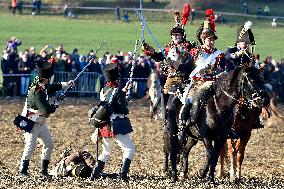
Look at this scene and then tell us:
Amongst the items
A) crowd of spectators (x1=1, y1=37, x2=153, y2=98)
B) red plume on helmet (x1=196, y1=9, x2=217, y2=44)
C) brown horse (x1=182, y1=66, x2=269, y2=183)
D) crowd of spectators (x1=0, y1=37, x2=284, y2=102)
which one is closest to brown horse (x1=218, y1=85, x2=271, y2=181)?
brown horse (x1=182, y1=66, x2=269, y2=183)

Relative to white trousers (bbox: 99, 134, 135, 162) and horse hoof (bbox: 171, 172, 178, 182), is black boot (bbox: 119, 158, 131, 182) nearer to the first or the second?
white trousers (bbox: 99, 134, 135, 162)

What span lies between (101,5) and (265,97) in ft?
164

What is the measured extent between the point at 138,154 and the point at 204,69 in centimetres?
450

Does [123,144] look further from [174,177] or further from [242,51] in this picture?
[242,51]

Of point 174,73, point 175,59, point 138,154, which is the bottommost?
point 138,154

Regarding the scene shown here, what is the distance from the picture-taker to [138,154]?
20094mm

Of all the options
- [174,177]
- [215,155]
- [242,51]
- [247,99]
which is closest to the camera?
[247,99]

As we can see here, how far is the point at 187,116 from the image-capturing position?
15.8 metres

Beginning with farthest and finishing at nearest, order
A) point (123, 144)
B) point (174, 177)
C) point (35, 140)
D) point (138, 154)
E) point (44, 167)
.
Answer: point (138, 154) → point (44, 167) → point (174, 177) → point (35, 140) → point (123, 144)

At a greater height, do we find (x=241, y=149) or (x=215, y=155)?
(x=215, y=155)

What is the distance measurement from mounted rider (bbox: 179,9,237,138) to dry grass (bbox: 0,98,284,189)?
3.99 feet

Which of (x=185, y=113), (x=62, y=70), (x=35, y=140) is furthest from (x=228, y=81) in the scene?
(x=62, y=70)

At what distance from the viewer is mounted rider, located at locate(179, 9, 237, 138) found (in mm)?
15836

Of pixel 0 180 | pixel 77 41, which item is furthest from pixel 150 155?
pixel 77 41
